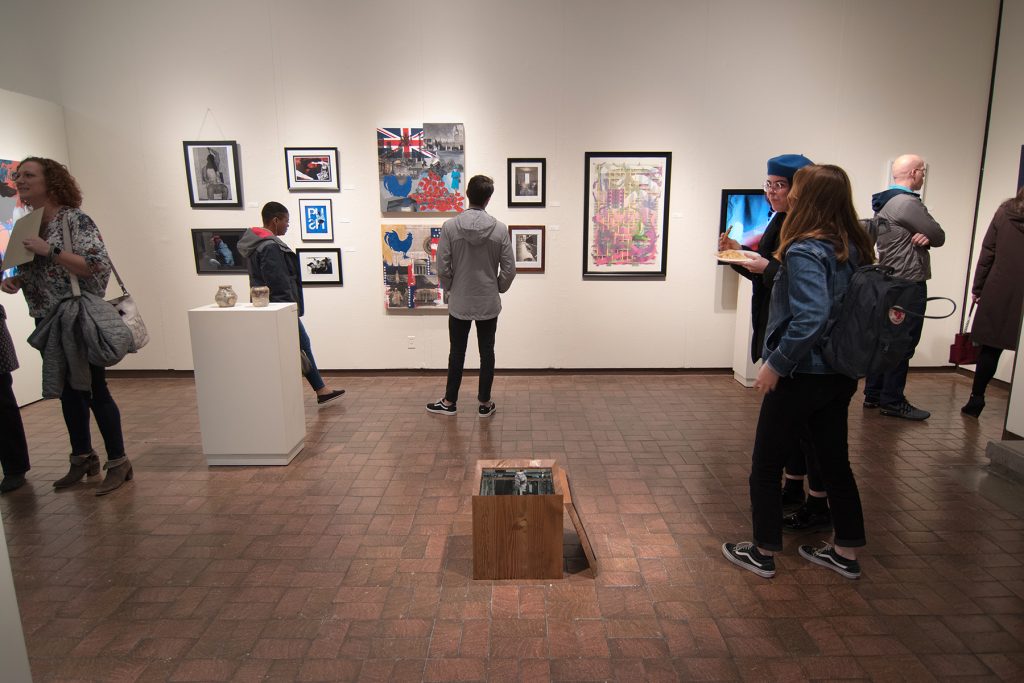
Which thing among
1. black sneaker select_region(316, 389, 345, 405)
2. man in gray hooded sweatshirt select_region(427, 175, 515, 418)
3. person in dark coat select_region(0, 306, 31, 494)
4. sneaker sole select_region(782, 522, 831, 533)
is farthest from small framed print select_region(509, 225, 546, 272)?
person in dark coat select_region(0, 306, 31, 494)

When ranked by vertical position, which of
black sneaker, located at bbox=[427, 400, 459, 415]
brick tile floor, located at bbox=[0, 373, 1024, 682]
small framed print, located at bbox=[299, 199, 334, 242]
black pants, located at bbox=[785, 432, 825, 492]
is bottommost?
brick tile floor, located at bbox=[0, 373, 1024, 682]

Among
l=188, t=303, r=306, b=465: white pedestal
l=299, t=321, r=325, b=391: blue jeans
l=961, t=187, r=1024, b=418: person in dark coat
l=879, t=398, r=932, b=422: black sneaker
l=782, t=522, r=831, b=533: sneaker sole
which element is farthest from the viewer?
l=299, t=321, r=325, b=391: blue jeans

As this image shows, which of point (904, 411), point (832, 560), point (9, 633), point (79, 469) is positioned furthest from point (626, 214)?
point (9, 633)

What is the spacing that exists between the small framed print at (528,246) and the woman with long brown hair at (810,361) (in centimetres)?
413

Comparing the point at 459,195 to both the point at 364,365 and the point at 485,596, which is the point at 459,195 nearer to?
the point at 364,365

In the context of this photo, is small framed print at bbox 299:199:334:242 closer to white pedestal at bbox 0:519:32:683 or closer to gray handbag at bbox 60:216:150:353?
gray handbag at bbox 60:216:150:353

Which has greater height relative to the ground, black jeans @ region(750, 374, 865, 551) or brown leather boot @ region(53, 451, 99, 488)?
black jeans @ region(750, 374, 865, 551)

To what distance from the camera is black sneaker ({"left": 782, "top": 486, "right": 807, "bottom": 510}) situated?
11.9ft

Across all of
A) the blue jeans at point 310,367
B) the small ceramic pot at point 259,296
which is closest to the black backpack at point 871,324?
the small ceramic pot at point 259,296

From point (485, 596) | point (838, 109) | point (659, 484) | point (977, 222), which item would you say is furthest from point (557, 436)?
point (977, 222)

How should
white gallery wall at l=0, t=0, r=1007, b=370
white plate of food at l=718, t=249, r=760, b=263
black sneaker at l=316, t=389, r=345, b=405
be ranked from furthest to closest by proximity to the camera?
white gallery wall at l=0, t=0, r=1007, b=370
black sneaker at l=316, t=389, r=345, b=405
white plate of food at l=718, t=249, r=760, b=263

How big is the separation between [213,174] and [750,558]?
6.41 m

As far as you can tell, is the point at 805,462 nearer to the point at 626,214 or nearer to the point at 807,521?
the point at 807,521

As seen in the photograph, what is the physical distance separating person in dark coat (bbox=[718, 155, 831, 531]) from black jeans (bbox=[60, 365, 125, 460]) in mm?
4053
